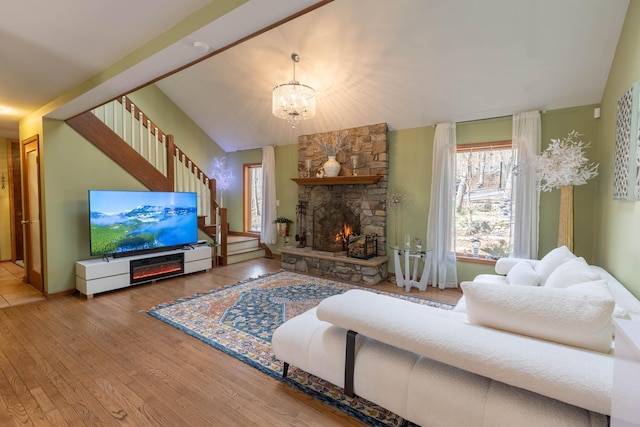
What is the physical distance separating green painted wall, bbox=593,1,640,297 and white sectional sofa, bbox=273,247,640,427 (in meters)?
0.57

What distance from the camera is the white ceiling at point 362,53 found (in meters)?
2.11

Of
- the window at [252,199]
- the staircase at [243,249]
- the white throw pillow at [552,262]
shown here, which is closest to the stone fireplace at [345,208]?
the staircase at [243,249]

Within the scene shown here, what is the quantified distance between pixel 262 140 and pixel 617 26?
5.49m

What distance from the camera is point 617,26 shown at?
2859 mm

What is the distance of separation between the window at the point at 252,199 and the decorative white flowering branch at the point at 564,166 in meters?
5.52

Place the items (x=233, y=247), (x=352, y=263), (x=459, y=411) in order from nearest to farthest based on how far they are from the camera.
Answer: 1. (x=459, y=411)
2. (x=352, y=263)
3. (x=233, y=247)

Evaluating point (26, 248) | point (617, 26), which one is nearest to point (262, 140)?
point (26, 248)

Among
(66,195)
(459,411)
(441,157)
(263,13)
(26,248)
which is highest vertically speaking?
(263,13)

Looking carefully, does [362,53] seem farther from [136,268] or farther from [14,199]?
[14,199]

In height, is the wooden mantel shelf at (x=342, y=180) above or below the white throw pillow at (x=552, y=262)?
above

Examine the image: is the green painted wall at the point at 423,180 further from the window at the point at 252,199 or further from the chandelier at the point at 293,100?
the window at the point at 252,199

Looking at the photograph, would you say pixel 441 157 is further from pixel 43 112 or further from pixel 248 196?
pixel 43 112

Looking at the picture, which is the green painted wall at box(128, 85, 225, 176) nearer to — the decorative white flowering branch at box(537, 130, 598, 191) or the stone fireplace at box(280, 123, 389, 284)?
the stone fireplace at box(280, 123, 389, 284)

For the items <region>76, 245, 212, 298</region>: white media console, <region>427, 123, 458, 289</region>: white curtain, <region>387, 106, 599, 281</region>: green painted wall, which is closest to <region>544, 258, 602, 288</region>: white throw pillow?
<region>387, 106, 599, 281</region>: green painted wall
